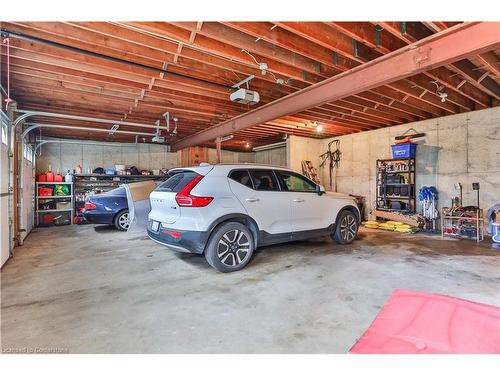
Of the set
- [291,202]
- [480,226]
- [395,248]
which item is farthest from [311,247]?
[480,226]

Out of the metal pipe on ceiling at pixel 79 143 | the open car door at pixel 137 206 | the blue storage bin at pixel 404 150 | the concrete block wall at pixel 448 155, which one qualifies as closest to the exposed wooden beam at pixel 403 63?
the open car door at pixel 137 206

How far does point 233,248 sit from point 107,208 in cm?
451

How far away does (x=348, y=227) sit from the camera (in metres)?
5.09

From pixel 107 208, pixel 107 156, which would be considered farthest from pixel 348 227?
pixel 107 156

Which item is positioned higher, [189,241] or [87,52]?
[87,52]

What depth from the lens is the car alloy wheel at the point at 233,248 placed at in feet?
11.4

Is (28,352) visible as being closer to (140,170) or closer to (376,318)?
(376,318)

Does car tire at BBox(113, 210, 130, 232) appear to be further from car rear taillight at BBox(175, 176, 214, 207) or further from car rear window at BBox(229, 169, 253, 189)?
car rear window at BBox(229, 169, 253, 189)

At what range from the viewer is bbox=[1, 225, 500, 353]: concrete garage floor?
200cm

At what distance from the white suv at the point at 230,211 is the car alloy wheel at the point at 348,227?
0.76 meters

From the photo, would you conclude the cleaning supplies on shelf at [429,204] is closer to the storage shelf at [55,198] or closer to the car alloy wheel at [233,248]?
the car alloy wheel at [233,248]

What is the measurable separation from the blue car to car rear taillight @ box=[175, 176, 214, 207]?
402 centimetres

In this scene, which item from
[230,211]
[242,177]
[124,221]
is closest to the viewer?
[230,211]

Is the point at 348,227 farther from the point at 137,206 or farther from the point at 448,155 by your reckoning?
the point at 137,206
